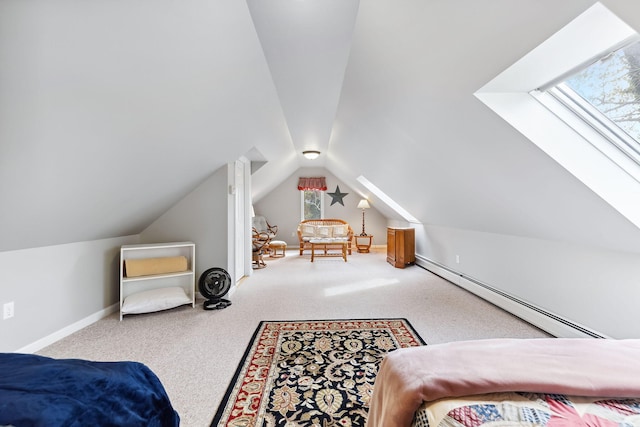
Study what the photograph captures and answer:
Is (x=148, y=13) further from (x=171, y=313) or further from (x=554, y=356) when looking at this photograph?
(x=171, y=313)

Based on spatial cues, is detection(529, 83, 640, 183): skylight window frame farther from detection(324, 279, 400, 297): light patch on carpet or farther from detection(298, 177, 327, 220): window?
detection(298, 177, 327, 220): window

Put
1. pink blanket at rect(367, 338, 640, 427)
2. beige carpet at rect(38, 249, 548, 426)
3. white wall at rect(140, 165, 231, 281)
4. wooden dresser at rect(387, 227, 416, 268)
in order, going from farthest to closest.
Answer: wooden dresser at rect(387, 227, 416, 268) < white wall at rect(140, 165, 231, 281) < beige carpet at rect(38, 249, 548, 426) < pink blanket at rect(367, 338, 640, 427)

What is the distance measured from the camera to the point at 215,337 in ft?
7.88

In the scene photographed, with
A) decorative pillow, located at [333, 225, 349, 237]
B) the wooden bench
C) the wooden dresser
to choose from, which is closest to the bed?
the wooden dresser

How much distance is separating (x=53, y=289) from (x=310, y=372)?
2.30 m

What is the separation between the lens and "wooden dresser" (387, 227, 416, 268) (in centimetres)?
527

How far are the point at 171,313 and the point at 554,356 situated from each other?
10.6 ft

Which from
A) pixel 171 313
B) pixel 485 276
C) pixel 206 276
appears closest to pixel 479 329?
pixel 485 276

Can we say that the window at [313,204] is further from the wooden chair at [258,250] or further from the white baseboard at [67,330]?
the white baseboard at [67,330]

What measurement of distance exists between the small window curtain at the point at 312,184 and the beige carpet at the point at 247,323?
3986 mm

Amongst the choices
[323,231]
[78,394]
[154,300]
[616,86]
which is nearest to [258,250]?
[323,231]

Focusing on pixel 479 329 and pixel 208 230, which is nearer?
pixel 479 329

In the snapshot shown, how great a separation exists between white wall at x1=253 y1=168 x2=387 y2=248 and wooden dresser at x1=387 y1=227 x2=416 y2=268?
111 inches

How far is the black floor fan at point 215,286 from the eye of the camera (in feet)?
10.4
